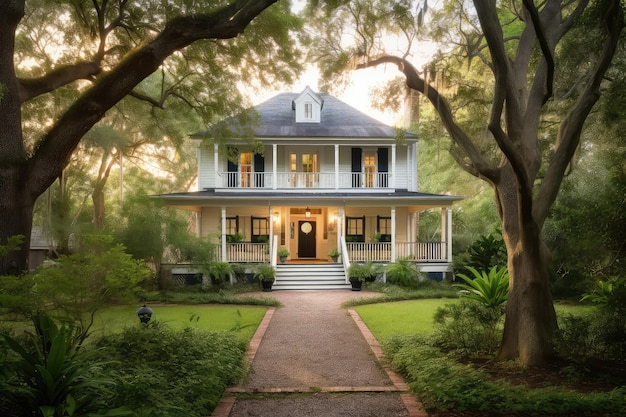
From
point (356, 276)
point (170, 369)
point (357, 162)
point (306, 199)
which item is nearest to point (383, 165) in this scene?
point (357, 162)

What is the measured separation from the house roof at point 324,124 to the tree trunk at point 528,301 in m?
12.8

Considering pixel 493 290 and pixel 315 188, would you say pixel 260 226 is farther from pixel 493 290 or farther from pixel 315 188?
pixel 493 290

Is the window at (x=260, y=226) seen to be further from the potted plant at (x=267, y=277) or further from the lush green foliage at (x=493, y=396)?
the lush green foliage at (x=493, y=396)

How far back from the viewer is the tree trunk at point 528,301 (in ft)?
20.9

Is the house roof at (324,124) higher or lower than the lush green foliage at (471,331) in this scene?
higher

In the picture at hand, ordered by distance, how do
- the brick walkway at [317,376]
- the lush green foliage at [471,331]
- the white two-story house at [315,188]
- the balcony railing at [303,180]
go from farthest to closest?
1. the balcony railing at [303,180]
2. the white two-story house at [315,188]
3. the lush green foliage at [471,331]
4. the brick walkway at [317,376]

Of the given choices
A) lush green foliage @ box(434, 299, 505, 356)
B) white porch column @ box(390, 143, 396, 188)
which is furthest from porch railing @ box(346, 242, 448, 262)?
lush green foliage @ box(434, 299, 505, 356)

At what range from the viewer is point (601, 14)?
6.46m

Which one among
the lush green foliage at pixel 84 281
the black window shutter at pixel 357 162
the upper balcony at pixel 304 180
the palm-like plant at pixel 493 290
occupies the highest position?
the black window shutter at pixel 357 162

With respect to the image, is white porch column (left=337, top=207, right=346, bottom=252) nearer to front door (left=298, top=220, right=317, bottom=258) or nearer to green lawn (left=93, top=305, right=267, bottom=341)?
front door (left=298, top=220, right=317, bottom=258)

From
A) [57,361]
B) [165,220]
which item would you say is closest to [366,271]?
[165,220]

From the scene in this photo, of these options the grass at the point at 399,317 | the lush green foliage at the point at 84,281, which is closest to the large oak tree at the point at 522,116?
the grass at the point at 399,317

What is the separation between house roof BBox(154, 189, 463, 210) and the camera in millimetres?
18875

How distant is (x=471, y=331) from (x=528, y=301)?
1.40 meters
